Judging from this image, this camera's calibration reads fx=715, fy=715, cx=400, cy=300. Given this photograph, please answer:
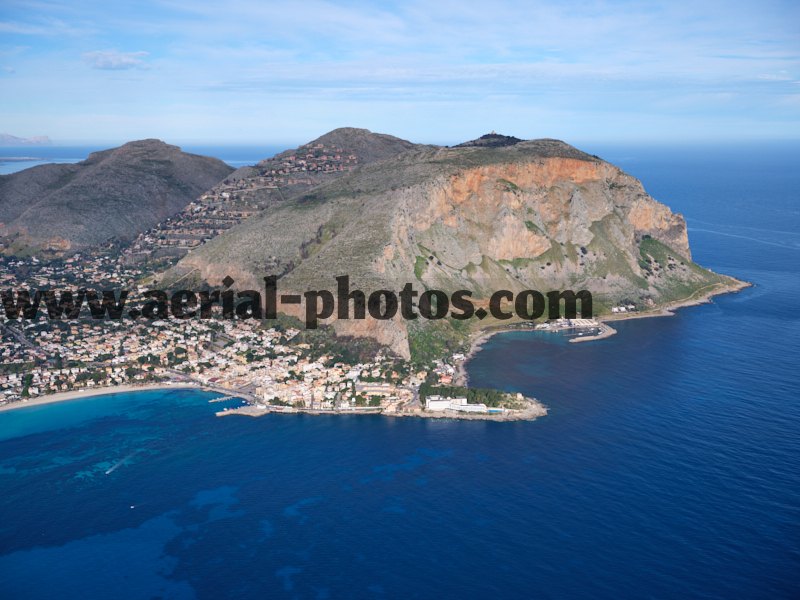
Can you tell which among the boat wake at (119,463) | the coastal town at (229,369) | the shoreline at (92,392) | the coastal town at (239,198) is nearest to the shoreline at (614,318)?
the coastal town at (229,369)

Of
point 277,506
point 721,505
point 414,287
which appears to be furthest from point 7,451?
point 721,505

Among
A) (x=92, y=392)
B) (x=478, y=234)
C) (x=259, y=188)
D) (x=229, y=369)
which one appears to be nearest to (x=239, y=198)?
(x=259, y=188)

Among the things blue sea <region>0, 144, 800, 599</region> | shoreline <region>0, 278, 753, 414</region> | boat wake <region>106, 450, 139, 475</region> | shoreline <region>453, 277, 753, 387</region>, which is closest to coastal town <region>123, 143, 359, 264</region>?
shoreline <region>0, 278, 753, 414</region>

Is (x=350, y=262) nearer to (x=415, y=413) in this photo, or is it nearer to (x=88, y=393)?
(x=415, y=413)

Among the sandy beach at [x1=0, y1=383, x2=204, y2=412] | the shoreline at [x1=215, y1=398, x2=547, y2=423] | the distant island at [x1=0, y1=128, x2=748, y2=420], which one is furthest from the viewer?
the distant island at [x1=0, y1=128, x2=748, y2=420]

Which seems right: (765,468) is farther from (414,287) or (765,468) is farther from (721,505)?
(414,287)

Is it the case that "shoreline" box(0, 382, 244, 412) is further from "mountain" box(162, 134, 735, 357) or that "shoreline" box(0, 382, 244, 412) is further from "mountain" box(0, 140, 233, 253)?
"mountain" box(0, 140, 233, 253)

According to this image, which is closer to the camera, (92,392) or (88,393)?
(88,393)
